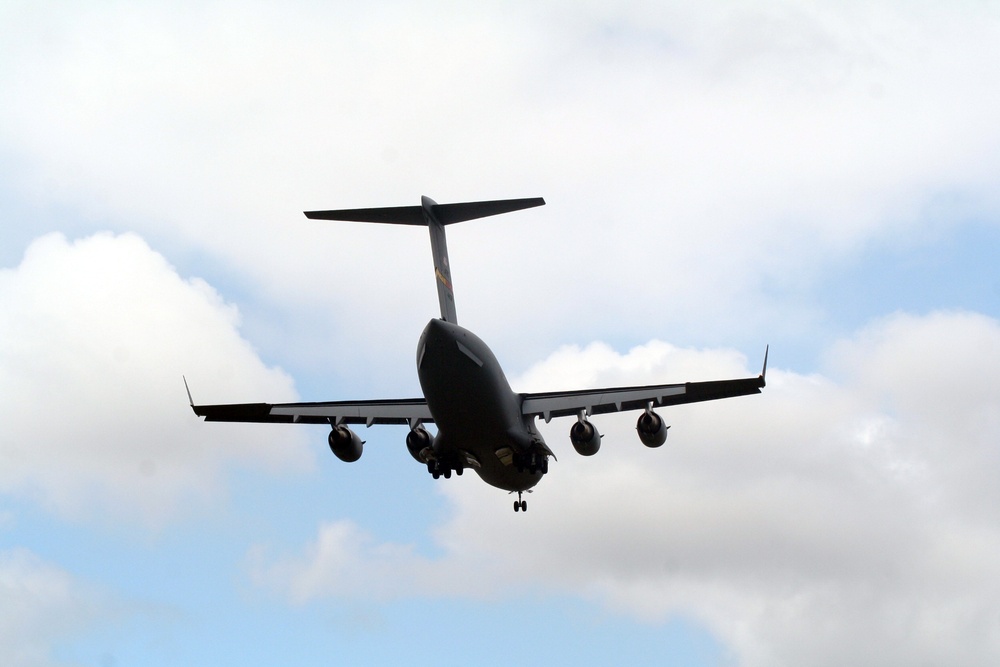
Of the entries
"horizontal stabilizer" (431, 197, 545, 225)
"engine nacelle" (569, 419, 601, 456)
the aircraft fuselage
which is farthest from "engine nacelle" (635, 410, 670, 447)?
"horizontal stabilizer" (431, 197, 545, 225)

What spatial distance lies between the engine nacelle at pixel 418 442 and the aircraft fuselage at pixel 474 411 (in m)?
0.75

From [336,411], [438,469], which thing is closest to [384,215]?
[336,411]

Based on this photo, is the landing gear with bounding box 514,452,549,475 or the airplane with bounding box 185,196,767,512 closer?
the airplane with bounding box 185,196,767,512

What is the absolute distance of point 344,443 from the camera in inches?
1105

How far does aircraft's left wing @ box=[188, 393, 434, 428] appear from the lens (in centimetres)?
2828

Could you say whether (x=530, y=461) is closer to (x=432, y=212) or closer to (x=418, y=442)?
(x=418, y=442)

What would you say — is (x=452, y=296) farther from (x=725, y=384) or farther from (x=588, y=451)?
(x=725, y=384)

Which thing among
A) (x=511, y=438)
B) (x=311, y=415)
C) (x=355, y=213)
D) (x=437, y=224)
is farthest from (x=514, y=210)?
(x=311, y=415)

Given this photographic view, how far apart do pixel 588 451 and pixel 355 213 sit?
26.4ft

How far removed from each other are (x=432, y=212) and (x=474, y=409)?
5047mm

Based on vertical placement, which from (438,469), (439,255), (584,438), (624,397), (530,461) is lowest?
(438,469)

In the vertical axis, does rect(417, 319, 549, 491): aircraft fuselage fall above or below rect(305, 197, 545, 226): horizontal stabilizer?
below

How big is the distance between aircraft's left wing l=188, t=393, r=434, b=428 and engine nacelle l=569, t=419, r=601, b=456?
3673 mm

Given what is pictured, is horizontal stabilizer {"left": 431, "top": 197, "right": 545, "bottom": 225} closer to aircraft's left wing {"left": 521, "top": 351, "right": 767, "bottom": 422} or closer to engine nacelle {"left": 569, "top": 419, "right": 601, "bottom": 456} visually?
aircraft's left wing {"left": 521, "top": 351, "right": 767, "bottom": 422}
